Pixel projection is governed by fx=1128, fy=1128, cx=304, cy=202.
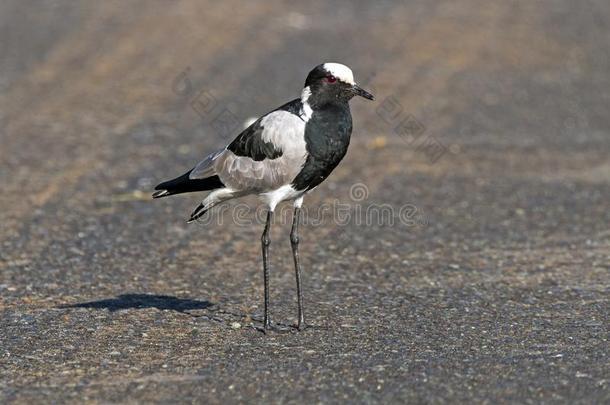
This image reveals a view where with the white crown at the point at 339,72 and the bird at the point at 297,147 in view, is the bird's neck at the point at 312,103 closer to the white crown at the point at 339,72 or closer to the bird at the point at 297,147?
the bird at the point at 297,147

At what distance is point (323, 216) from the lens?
36.7 feet

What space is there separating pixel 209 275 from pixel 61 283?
3.95ft

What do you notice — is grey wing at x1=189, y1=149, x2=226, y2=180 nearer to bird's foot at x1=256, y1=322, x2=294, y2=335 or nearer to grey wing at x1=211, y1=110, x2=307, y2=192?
grey wing at x1=211, y1=110, x2=307, y2=192

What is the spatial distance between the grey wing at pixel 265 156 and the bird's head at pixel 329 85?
0.23 meters

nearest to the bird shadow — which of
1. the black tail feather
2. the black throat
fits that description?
the black tail feather

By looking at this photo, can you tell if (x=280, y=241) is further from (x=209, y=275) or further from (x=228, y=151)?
(x=228, y=151)

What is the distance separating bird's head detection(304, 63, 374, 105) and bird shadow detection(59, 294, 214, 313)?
6.08 feet

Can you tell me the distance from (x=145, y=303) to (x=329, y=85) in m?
2.20

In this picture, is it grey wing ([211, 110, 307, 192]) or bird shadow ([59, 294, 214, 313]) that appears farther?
bird shadow ([59, 294, 214, 313])

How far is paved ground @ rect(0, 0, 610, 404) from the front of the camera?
703 centimetres

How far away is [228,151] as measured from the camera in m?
8.31

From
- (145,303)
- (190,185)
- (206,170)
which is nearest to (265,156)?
(206,170)

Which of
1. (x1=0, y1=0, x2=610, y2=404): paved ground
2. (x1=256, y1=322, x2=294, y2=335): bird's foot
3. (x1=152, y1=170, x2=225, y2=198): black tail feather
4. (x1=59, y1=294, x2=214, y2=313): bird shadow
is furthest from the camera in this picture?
(x1=59, y1=294, x2=214, y2=313): bird shadow

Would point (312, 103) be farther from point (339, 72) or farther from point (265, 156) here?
point (265, 156)
